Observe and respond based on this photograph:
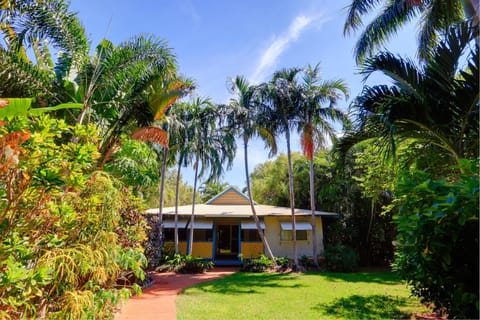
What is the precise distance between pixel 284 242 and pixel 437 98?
13.6m

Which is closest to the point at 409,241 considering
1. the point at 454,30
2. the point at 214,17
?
the point at 454,30

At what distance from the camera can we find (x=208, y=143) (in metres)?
15.2

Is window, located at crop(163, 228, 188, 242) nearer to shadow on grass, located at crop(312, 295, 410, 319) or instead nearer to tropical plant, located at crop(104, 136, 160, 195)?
tropical plant, located at crop(104, 136, 160, 195)

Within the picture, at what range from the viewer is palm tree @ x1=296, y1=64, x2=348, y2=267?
1370 cm

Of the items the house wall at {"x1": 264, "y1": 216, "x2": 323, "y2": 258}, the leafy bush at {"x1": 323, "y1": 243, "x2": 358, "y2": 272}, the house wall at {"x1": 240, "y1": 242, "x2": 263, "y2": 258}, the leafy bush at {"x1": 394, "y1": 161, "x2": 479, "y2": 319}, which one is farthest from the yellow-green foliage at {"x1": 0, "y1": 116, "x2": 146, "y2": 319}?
the house wall at {"x1": 264, "y1": 216, "x2": 323, "y2": 258}

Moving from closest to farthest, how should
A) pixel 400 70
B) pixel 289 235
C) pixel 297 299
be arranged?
pixel 400 70, pixel 297 299, pixel 289 235

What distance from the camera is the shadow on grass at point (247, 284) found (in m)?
9.37

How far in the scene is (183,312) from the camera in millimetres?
6578

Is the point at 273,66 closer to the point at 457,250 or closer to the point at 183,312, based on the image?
the point at 183,312

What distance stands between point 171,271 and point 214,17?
11.9 m

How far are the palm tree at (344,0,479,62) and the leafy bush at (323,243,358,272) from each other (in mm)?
10113

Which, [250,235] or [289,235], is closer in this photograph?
[289,235]

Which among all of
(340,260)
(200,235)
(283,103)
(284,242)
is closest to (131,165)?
(283,103)

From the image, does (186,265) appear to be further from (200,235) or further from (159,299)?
(159,299)
